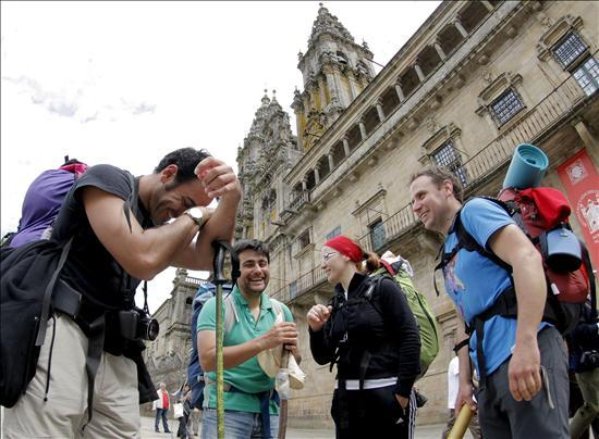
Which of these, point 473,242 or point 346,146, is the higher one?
point 346,146

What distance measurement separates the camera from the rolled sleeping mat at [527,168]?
2.14 m

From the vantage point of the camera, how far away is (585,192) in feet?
30.3

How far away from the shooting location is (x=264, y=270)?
306 cm

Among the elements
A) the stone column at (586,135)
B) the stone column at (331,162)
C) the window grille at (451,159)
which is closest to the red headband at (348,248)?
the stone column at (586,135)

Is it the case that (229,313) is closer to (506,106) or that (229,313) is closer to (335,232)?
(506,106)

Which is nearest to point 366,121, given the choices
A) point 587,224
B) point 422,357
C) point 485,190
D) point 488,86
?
point 488,86

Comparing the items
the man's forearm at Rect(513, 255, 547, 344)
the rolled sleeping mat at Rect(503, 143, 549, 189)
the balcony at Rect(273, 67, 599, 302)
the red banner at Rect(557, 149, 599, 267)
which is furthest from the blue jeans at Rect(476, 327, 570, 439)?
the balcony at Rect(273, 67, 599, 302)

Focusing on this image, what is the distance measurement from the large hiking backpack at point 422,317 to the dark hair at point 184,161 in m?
1.95

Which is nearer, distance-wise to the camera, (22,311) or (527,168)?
(22,311)

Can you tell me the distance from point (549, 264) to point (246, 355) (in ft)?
5.88

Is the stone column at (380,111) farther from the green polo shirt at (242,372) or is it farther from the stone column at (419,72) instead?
the green polo shirt at (242,372)

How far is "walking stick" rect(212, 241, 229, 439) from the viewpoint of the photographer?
1.28 m

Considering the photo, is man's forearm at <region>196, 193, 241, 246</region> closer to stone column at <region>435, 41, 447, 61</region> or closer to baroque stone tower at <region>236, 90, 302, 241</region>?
stone column at <region>435, 41, 447, 61</region>

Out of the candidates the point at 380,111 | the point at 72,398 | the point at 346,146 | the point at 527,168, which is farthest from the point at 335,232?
the point at 72,398
